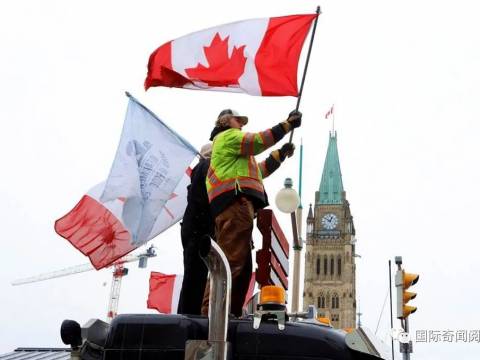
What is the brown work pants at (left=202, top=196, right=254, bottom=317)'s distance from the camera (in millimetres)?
4371

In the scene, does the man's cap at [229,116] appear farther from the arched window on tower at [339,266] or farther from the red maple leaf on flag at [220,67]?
the arched window on tower at [339,266]

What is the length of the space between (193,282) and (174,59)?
2853 millimetres

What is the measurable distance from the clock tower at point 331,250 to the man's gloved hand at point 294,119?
107 m

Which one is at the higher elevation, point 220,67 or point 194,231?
point 220,67

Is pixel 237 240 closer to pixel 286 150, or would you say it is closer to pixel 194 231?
pixel 194 231

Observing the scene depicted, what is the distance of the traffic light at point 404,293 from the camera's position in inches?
298

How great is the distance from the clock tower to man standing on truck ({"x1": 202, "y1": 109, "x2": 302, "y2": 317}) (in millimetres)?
107074

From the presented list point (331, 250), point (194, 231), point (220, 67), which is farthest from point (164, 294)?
point (331, 250)

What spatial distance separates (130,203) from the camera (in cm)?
830

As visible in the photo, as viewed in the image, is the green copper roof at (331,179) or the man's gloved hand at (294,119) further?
the green copper roof at (331,179)

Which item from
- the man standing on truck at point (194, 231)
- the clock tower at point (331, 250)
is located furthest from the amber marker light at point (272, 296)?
the clock tower at point (331, 250)

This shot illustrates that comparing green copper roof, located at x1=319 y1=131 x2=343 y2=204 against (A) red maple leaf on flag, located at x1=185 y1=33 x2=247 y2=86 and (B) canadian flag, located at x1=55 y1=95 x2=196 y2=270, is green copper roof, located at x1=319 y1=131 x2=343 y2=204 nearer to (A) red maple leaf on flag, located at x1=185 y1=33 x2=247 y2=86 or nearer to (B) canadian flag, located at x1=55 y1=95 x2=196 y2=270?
(B) canadian flag, located at x1=55 y1=95 x2=196 y2=270

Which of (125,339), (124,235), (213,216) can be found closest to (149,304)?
(124,235)

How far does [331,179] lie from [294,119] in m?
118
